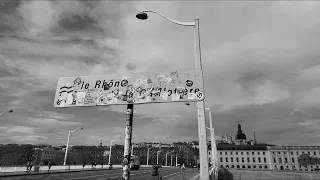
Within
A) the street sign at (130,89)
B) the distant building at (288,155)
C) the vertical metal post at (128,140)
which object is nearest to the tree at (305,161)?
the distant building at (288,155)

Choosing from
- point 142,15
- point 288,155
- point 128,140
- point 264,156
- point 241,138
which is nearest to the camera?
point 128,140

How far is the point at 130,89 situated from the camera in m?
6.64

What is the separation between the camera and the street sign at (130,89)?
250 inches

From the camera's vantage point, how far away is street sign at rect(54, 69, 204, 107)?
6358mm

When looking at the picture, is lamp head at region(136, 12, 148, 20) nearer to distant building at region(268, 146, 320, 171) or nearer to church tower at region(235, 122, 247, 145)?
distant building at region(268, 146, 320, 171)

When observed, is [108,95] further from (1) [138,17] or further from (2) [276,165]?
(2) [276,165]

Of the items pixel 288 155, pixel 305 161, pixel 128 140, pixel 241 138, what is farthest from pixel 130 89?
pixel 241 138

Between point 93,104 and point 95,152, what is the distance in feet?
479

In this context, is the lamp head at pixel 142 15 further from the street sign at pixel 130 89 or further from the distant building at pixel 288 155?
the distant building at pixel 288 155

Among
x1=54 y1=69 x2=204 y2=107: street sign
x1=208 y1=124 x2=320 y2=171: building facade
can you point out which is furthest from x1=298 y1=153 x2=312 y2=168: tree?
x1=54 y1=69 x2=204 y2=107: street sign

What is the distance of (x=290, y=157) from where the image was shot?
4776 inches

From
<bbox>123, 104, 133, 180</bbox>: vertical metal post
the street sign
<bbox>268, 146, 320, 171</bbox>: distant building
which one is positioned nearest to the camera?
<bbox>123, 104, 133, 180</bbox>: vertical metal post

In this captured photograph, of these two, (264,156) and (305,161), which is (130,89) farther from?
(264,156)

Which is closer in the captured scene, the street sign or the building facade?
the street sign
